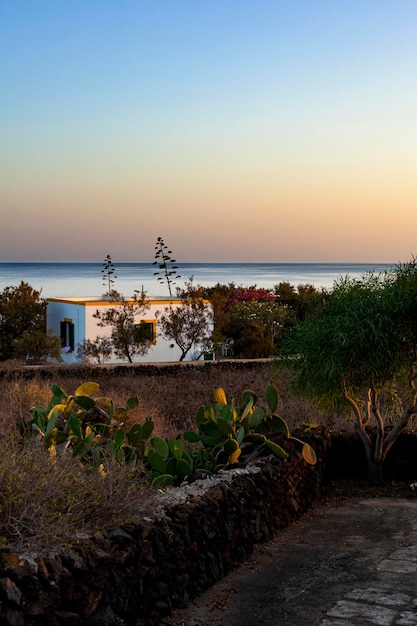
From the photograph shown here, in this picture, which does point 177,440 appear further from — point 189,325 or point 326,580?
point 189,325

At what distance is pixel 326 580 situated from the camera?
664 centimetres

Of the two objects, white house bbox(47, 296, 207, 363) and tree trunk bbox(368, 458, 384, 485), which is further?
white house bbox(47, 296, 207, 363)

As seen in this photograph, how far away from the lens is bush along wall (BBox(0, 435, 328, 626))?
15.1 feet

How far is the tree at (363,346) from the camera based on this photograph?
922cm

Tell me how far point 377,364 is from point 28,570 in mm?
5690

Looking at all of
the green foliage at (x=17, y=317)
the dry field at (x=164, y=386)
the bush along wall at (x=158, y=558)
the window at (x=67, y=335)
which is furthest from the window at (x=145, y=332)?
the bush along wall at (x=158, y=558)

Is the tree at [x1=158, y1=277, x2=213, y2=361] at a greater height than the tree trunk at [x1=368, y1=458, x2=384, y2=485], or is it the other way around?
the tree at [x1=158, y1=277, x2=213, y2=361]

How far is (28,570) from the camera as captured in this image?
4559mm

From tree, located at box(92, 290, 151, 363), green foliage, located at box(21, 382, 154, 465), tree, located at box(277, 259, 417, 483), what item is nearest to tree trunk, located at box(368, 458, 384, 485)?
tree, located at box(277, 259, 417, 483)

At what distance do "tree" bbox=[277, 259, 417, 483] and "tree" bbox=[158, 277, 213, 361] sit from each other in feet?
70.1

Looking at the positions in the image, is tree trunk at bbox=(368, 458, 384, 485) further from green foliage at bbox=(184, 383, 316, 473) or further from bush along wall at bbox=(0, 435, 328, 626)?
bush along wall at bbox=(0, 435, 328, 626)

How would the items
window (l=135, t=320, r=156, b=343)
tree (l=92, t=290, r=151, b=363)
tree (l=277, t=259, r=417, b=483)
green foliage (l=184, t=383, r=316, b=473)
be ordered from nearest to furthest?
green foliage (l=184, t=383, r=316, b=473)
tree (l=277, t=259, r=417, b=483)
tree (l=92, t=290, r=151, b=363)
window (l=135, t=320, r=156, b=343)

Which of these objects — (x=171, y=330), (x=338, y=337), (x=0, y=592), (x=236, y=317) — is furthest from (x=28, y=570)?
(x=236, y=317)

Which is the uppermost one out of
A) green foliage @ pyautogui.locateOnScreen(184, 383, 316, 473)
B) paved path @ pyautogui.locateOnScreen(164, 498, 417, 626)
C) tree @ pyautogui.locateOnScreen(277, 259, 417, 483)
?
tree @ pyautogui.locateOnScreen(277, 259, 417, 483)
